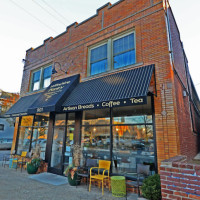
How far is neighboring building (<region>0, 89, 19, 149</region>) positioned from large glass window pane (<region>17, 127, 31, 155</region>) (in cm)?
1251

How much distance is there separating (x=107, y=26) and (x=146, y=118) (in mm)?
5315

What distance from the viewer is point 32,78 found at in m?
12.0

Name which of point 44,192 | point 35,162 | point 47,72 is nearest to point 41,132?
point 35,162

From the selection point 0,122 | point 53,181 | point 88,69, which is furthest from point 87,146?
point 0,122

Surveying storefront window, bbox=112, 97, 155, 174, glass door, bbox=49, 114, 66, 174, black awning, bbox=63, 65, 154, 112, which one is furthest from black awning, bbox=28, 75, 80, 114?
storefront window, bbox=112, 97, 155, 174

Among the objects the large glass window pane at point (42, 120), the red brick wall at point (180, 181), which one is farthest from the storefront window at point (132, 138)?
the large glass window pane at point (42, 120)

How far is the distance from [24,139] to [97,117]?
6.59 metres

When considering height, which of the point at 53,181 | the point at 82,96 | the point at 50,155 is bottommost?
the point at 53,181

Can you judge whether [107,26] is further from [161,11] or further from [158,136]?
[158,136]

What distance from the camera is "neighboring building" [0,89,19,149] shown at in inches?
889

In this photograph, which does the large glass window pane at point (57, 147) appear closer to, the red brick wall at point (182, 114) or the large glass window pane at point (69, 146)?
the large glass window pane at point (69, 146)

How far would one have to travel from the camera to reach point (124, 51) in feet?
23.7

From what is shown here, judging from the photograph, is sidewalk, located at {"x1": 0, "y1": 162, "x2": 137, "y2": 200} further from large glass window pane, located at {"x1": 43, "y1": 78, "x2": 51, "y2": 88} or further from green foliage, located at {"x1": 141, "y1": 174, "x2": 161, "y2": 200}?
large glass window pane, located at {"x1": 43, "y1": 78, "x2": 51, "y2": 88}

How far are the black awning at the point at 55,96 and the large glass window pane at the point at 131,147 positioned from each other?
9.29 ft
